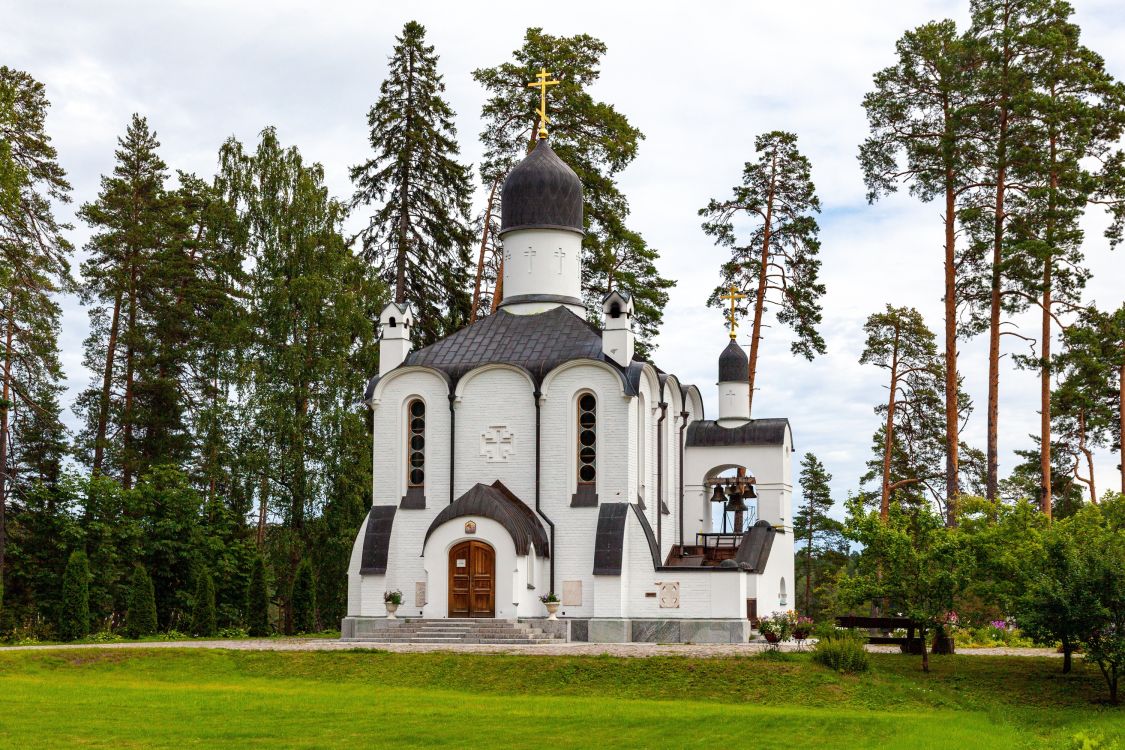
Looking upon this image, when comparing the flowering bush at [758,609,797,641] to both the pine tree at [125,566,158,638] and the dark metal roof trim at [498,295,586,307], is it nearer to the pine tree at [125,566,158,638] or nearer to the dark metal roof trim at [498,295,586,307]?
the dark metal roof trim at [498,295,586,307]

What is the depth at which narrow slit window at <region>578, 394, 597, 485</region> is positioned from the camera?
27.6 meters

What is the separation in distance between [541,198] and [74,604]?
13653 millimetres

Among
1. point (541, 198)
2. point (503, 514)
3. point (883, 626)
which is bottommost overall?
point (883, 626)

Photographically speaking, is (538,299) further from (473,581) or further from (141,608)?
(141,608)

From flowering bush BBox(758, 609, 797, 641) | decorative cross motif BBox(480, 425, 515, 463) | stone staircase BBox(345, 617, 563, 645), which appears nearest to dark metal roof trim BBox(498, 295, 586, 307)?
decorative cross motif BBox(480, 425, 515, 463)

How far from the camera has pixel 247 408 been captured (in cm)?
3353

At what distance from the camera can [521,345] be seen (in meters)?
29.0

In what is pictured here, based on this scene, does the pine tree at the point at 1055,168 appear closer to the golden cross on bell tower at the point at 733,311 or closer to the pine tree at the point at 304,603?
the golden cross on bell tower at the point at 733,311

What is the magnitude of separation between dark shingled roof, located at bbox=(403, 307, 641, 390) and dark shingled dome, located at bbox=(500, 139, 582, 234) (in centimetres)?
215

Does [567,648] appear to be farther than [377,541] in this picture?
No

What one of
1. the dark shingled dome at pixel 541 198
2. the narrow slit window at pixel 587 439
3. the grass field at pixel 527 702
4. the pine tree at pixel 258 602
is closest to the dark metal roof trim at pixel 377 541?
the narrow slit window at pixel 587 439

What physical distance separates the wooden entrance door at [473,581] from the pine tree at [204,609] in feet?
24.6

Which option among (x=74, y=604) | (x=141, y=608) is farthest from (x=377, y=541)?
(x=74, y=604)

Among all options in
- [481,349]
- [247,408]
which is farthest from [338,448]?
[481,349]
